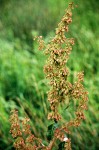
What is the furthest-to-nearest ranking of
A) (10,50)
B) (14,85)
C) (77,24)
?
(77,24) → (10,50) → (14,85)

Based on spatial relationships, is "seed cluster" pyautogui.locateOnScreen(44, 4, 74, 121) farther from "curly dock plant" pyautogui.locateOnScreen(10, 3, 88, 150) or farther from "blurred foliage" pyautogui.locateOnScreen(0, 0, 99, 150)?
"blurred foliage" pyautogui.locateOnScreen(0, 0, 99, 150)

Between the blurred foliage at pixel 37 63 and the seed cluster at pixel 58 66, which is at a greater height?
the blurred foliage at pixel 37 63

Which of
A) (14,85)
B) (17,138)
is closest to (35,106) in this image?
(14,85)

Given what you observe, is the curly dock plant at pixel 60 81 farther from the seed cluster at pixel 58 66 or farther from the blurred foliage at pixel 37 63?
the blurred foliage at pixel 37 63

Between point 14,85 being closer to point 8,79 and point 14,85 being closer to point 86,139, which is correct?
point 8,79

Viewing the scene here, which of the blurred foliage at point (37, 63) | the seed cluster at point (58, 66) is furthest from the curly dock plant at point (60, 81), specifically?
the blurred foliage at point (37, 63)

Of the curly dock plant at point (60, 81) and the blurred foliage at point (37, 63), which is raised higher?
the blurred foliage at point (37, 63)

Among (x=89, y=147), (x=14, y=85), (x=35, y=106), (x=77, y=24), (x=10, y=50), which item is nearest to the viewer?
(x=89, y=147)

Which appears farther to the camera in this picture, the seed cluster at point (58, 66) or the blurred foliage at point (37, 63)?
the blurred foliage at point (37, 63)
